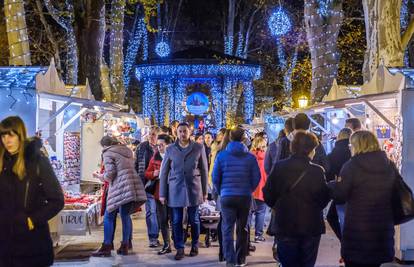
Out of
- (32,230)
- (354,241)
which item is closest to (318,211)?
(354,241)

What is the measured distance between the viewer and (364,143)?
5504mm

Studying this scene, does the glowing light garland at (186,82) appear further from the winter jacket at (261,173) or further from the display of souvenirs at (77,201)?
the winter jacket at (261,173)

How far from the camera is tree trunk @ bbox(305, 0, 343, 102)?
1534 centimetres

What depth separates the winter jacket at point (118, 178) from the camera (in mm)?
8836

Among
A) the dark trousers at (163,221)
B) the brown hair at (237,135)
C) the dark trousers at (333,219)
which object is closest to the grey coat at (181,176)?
the dark trousers at (163,221)

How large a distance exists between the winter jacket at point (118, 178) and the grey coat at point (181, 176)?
0.45 meters

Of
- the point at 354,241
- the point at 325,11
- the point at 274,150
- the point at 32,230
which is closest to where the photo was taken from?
the point at 32,230

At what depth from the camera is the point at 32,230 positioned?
446cm

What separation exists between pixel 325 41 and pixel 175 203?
7.97 meters

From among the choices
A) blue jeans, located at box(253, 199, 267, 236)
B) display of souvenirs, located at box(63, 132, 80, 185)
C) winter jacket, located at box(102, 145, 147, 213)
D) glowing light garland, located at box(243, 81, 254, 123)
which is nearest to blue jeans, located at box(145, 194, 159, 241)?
winter jacket, located at box(102, 145, 147, 213)

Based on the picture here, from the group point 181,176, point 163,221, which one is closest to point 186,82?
point 163,221

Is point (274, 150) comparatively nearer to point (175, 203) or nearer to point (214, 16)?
point (175, 203)

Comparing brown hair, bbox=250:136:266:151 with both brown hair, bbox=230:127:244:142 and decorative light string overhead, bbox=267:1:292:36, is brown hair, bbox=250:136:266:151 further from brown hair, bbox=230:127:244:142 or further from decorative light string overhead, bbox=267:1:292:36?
decorative light string overhead, bbox=267:1:292:36

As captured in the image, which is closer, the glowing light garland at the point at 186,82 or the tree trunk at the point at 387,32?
the tree trunk at the point at 387,32
